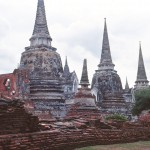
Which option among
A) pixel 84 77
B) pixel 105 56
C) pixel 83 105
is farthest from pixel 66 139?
pixel 105 56

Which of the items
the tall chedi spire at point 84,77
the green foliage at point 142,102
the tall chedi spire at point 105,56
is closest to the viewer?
the tall chedi spire at point 84,77

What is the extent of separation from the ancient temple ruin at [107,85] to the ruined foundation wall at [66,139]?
22.4 m

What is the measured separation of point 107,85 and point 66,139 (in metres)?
28.5

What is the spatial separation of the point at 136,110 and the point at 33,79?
28.6 feet

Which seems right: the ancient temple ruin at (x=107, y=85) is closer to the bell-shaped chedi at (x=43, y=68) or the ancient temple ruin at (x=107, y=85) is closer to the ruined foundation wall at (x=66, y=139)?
the bell-shaped chedi at (x=43, y=68)

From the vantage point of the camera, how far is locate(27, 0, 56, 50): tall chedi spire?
34.1 meters

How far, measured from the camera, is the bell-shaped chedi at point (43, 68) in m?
30.1

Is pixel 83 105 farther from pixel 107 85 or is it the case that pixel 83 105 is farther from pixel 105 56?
pixel 105 56

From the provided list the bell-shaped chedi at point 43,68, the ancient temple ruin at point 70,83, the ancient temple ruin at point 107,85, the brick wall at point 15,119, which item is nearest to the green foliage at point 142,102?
the ancient temple ruin at point 107,85

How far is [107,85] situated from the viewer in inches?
1481

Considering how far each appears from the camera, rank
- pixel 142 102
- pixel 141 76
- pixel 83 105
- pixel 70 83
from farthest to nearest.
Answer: pixel 141 76, pixel 70 83, pixel 142 102, pixel 83 105

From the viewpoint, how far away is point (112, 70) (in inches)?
1532

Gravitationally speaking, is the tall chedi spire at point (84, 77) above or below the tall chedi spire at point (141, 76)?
below

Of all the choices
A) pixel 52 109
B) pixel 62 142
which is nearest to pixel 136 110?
pixel 52 109
